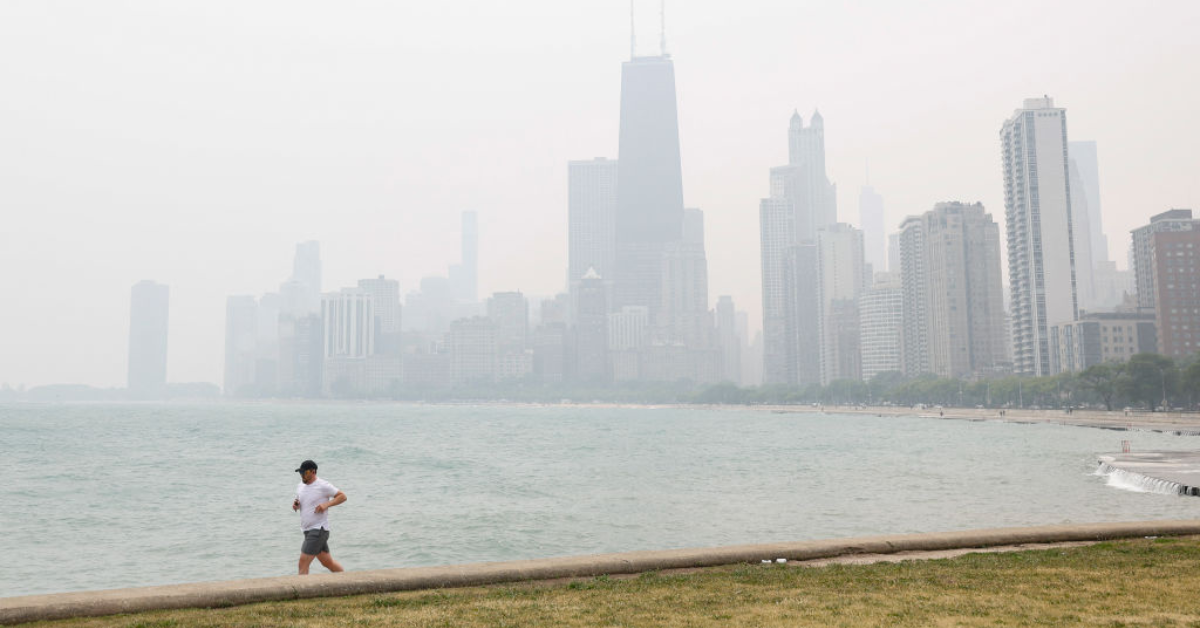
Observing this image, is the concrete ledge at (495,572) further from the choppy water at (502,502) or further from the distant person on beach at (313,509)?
the choppy water at (502,502)

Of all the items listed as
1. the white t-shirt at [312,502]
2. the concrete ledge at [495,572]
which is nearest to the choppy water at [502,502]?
the concrete ledge at [495,572]

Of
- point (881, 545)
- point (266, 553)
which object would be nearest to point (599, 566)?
point (881, 545)

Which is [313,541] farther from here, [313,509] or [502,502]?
[502,502]

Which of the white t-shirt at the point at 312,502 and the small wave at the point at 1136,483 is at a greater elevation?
the white t-shirt at the point at 312,502

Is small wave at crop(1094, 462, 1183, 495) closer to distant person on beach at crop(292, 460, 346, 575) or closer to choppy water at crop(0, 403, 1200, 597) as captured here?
choppy water at crop(0, 403, 1200, 597)

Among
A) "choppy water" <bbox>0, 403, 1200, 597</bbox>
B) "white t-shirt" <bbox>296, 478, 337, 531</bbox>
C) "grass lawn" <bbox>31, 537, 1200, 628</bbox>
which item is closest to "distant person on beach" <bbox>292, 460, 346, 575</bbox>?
"white t-shirt" <bbox>296, 478, 337, 531</bbox>

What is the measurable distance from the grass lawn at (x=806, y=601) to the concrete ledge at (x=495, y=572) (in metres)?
0.35

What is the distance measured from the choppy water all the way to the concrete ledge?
12830 millimetres

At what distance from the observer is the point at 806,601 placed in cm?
1256

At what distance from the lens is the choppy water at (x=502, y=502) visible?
31.8 metres

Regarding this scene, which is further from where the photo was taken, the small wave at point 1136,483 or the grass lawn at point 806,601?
the small wave at point 1136,483

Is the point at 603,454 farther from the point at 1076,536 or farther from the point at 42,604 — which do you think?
the point at 42,604

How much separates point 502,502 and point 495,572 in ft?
108

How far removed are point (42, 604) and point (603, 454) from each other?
75.4 m
